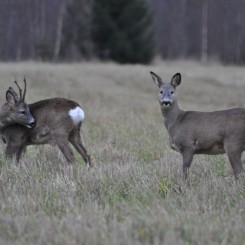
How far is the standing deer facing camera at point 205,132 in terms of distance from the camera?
24.1ft

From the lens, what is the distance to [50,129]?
Result: 8.95 metres

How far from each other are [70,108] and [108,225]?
4079 millimetres

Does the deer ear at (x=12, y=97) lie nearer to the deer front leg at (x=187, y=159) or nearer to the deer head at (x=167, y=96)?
the deer head at (x=167, y=96)

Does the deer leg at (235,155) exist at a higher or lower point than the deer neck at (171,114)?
lower

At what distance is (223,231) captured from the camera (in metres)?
4.91

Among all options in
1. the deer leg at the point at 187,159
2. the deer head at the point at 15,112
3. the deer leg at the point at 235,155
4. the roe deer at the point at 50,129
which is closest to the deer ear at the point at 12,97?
the deer head at the point at 15,112

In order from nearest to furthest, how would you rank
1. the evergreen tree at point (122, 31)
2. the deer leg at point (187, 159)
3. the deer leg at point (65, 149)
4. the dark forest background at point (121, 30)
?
the deer leg at point (187, 159) < the deer leg at point (65, 149) < the evergreen tree at point (122, 31) < the dark forest background at point (121, 30)

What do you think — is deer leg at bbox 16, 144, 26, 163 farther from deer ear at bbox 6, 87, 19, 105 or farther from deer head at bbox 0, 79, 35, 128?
deer ear at bbox 6, 87, 19, 105

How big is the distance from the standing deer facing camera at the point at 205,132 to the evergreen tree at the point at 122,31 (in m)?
29.8

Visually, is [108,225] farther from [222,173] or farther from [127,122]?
[127,122]

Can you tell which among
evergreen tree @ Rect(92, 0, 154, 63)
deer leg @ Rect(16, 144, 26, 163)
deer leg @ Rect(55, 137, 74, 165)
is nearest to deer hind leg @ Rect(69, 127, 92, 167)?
deer leg @ Rect(55, 137, 74, 165)

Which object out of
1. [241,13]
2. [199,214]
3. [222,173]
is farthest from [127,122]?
[241,13]

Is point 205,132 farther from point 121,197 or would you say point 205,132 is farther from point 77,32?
point 77,32

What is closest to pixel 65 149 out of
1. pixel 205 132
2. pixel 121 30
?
pixel 205 132
